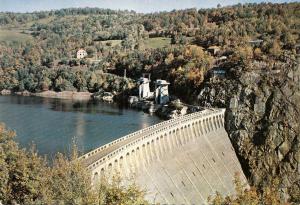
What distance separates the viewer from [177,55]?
125 meters

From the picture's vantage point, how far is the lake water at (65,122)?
67.0 m

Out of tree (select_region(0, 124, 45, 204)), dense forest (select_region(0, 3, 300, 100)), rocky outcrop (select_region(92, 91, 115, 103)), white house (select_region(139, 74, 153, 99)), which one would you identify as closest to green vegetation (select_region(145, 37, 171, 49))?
dense forest (select_region(0, 3, 300, 100))

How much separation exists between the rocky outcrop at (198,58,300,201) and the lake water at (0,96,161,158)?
16148mm

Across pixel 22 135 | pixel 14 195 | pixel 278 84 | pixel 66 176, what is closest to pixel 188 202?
pixel 14 195

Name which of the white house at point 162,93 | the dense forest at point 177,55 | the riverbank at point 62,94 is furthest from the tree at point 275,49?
the riverbank at point 62,94

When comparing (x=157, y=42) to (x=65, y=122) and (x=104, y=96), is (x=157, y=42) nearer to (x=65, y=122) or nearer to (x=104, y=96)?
(x=104, y=96)

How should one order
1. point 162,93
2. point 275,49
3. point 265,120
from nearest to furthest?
point 265,120 < point 275,49 < point 162,93

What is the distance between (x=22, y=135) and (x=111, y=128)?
16.5m

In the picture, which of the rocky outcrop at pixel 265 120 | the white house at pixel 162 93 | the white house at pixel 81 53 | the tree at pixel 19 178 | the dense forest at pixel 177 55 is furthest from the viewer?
the white house at pixel 81 53

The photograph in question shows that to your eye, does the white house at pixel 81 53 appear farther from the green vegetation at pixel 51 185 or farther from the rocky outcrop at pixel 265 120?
the green vegetation at pixel 51 185

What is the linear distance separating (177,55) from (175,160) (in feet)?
242

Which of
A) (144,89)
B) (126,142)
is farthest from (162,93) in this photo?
(126,142)

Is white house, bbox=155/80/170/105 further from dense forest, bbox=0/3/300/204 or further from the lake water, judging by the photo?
the lake water

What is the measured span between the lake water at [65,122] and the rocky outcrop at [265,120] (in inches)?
636
